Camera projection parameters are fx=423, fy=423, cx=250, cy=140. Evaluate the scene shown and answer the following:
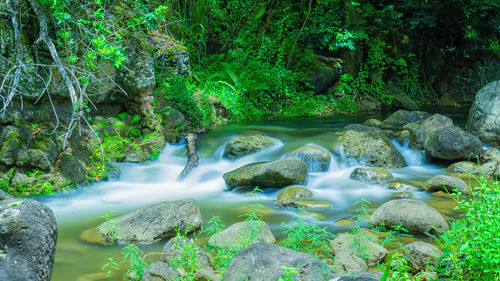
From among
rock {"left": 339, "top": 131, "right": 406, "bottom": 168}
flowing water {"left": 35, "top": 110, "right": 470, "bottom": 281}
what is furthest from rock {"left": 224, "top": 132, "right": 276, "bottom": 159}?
rock {"left": 339, "top": 131, "right": 406, "bottom": 168}

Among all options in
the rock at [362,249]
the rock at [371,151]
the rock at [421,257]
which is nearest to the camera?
the rock at [421,257]

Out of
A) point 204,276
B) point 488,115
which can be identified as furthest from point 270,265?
point 488,115

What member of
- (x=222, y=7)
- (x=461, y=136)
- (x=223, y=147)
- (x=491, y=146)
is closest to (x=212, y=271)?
(x=223, y=147)

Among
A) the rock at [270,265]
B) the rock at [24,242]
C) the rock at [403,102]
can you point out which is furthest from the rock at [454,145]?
the rock at [24,242]

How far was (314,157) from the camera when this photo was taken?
23.8ft

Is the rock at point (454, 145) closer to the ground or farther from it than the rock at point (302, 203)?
farther from it

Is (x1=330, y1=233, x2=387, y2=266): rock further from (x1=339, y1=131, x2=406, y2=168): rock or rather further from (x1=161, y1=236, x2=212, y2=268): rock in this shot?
(x1=339, y1=131, x2=406, y2=168): rock

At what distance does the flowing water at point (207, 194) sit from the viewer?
4121 mm

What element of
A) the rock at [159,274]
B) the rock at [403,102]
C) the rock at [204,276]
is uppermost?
the rock at [403,102]

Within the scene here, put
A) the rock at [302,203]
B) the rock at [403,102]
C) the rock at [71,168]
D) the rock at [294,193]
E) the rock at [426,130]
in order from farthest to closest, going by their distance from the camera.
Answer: the rock at [403,102]
the rock at [426,130]
the rock at [71,168]
the rock at [294,193]
the rock at [302,203]

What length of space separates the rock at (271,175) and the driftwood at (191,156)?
3.03 feet

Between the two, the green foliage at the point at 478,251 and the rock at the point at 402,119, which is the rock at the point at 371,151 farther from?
the green foliage at the point at 478,251

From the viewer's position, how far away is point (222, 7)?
47.3 feet

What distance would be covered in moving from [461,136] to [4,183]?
23.7ft
